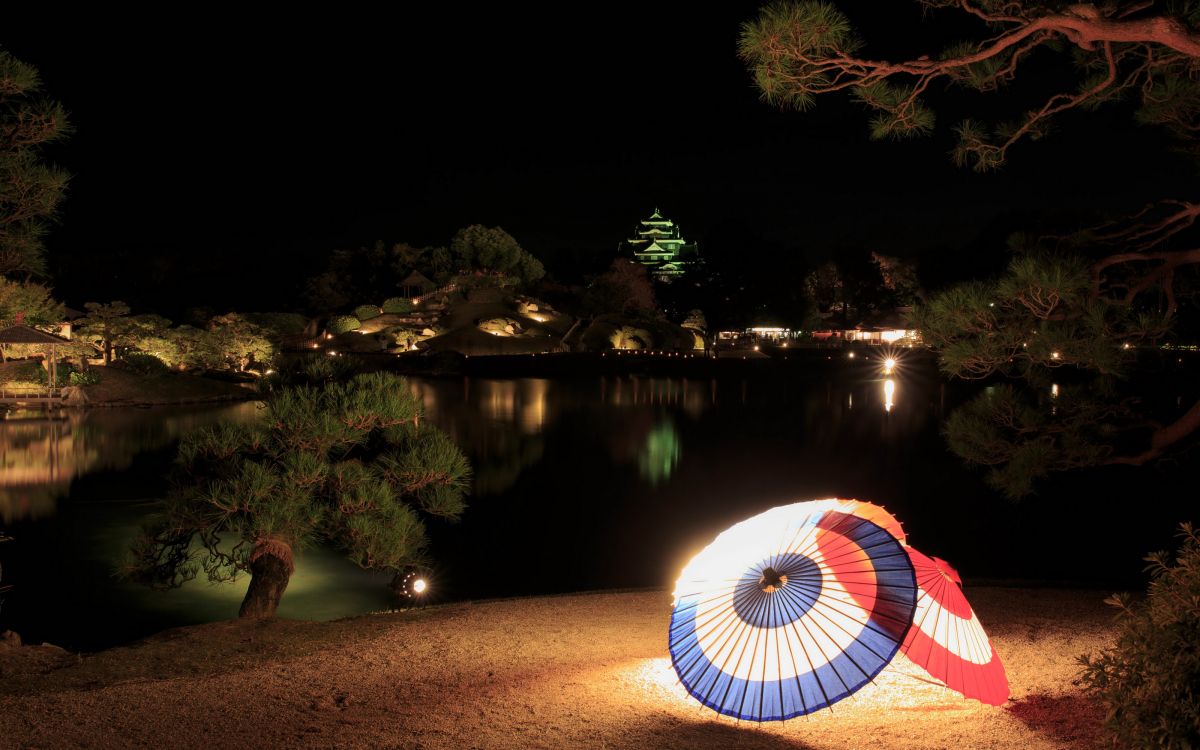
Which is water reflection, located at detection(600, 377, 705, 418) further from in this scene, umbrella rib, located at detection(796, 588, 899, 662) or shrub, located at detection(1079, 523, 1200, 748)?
shrub, located at detection(1079, 523, 1200, 748)

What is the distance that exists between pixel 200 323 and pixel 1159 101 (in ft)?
131

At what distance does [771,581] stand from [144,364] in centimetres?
2793

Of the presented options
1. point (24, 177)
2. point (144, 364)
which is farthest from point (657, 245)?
point (24, 177)

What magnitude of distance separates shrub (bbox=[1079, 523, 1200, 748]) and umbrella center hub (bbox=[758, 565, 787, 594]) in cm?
109

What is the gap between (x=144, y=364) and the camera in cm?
2708

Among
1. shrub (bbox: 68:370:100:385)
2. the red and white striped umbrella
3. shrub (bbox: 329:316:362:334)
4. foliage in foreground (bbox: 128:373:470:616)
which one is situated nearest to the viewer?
the red and white striped umbrella

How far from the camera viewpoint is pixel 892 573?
3.32m

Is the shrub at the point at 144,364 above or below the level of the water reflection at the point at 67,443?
above

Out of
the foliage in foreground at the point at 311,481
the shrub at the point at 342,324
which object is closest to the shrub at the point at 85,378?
the shrub at the point at 342,324

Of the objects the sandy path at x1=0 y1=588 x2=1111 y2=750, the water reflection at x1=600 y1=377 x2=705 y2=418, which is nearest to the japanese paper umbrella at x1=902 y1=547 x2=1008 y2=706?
the sandy path at x1=0 y1=588 x2=1111 y2=750

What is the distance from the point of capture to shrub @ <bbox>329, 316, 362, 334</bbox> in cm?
4219

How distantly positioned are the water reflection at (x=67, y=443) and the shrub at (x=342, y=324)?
16.5 metres

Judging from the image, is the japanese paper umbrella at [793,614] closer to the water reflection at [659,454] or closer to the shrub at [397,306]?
the water reflection at [659,454]

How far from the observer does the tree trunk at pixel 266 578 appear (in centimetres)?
656
